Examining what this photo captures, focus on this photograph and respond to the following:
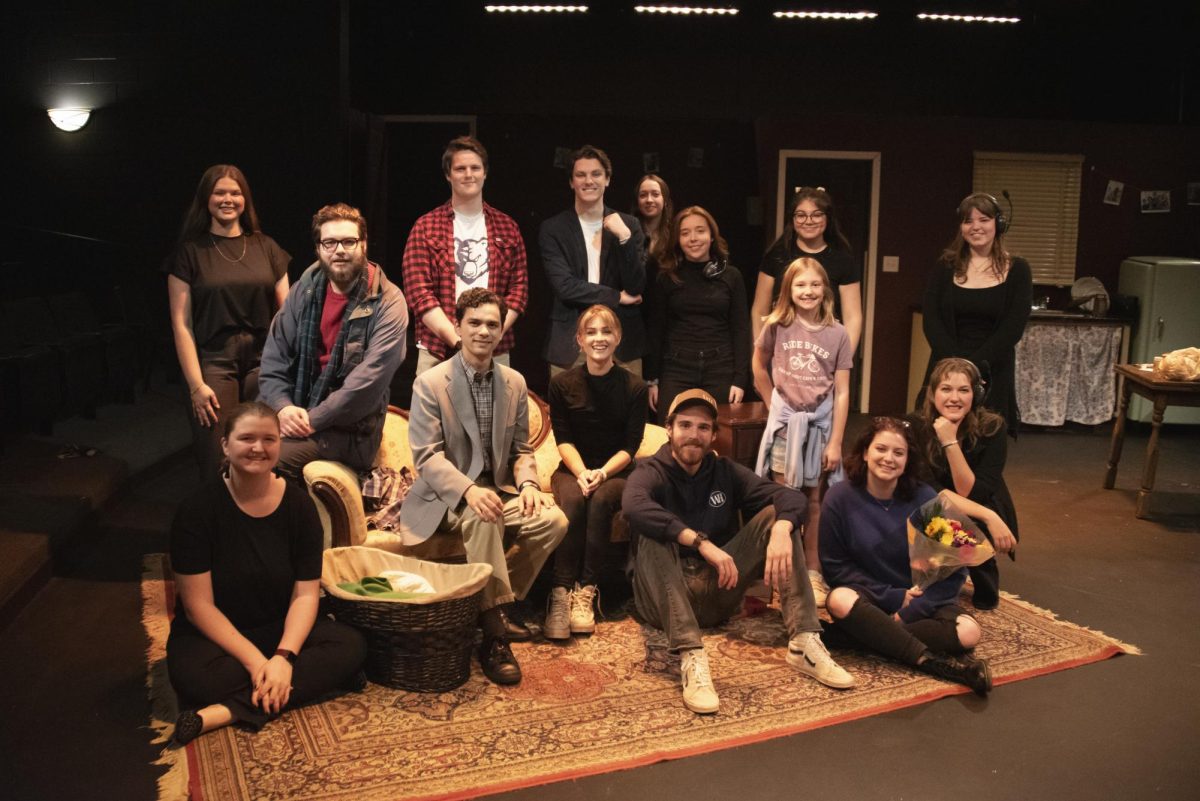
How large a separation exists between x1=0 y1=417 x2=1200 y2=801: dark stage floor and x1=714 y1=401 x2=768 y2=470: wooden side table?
1166 mm

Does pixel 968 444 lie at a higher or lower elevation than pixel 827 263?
lower

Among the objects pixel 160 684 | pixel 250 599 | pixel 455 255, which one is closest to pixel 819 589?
pixel 455 255

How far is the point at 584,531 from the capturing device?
157 inches

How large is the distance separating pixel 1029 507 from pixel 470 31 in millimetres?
5359

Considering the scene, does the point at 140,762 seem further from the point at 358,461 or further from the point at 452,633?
the point at 358,461

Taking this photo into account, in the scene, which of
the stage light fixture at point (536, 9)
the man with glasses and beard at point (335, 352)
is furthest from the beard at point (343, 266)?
the stage light fixture at point (536, 9)

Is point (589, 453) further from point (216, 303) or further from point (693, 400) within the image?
point (216, 303)

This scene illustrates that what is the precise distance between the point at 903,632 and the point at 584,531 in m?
1.13

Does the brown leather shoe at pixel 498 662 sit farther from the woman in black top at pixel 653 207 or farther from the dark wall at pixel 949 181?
the dark wall at pixel 949 181

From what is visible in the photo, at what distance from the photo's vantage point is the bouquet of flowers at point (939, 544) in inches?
138

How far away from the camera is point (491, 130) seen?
8.16 meters

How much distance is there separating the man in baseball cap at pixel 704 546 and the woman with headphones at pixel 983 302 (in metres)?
1.29

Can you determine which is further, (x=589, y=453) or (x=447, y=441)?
(x=589, y=453)

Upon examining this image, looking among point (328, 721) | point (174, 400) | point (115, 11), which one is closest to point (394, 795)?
point (328, 721)
